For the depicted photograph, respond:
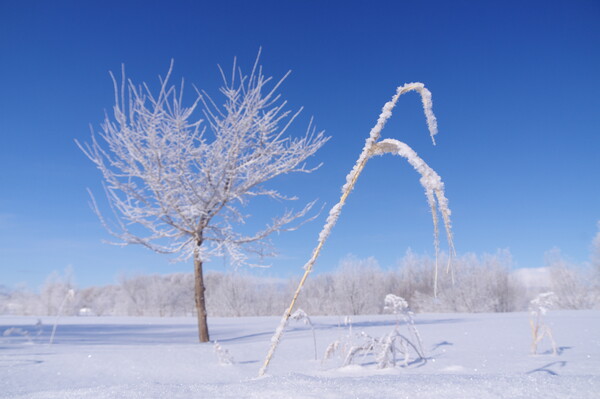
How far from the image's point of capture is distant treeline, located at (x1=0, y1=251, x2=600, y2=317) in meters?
25.4

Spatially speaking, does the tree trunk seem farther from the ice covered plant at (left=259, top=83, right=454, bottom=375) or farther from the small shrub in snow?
the ice covered plant at (left=259, top=83, right=454, bottom=375)

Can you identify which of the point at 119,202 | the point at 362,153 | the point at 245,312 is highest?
the point at 119,202

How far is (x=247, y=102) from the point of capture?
663 cm

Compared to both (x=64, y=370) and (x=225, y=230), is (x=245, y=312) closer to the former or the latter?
(x=225, y=230)

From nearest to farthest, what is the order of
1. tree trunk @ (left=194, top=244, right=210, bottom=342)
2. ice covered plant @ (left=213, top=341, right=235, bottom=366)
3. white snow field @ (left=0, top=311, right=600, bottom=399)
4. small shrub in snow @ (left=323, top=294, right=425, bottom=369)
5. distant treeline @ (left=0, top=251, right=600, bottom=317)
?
white snow field @ (left=0, top=311, right=600, bottom=399) → small shrub in snow @ (left=323, top=294, right=425, bottom=369) → ice covered plant @ (left=213, top=341, right=235, bottom=366) → tree trunk @ (left=194, top=244, right=210, bottom=342) → distant treeline @ (left=0, top=251, right=600, bottom=317)

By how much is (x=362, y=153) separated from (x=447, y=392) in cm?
86

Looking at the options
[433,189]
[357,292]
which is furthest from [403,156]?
[357,292]

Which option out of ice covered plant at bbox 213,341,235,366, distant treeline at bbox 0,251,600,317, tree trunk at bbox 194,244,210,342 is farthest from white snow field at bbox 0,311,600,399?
distant treeline at bbox 0,251,600,317

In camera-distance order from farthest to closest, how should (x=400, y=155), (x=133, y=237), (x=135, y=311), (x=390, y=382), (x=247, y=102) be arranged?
1. (x=135, y=311)
2. (x=247, y=102)
3. (x=133, y=237)
4. (x=400, y=155)
5. (x=390, y=382)

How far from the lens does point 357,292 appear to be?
1153 inches

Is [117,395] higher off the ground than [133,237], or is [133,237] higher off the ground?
[133,237]

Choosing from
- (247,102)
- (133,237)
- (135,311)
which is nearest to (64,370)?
(133,237)

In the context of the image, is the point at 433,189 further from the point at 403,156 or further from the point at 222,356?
the point at 222,356

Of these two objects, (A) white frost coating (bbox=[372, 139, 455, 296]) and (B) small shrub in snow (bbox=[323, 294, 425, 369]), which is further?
(B) small shrub in snow (bbox=[323, 294, 425, 369])
